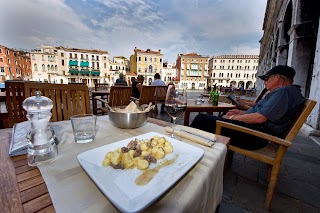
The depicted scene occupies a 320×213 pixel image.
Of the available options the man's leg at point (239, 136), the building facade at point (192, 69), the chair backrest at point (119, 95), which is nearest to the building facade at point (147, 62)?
the building facade at point (192, 69)

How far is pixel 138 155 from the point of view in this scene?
59 cm

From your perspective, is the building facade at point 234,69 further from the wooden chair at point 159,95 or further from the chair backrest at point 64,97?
the chair backrest at point 64,97

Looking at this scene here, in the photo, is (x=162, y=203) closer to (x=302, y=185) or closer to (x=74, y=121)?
(x=74, y=121)

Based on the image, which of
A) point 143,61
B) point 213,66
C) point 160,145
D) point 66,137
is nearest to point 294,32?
point 160,145

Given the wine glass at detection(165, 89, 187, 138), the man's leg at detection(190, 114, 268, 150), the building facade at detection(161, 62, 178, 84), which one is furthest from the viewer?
the building facade at detection(161, 62, 178, 84)

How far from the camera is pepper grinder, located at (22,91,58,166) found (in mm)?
585

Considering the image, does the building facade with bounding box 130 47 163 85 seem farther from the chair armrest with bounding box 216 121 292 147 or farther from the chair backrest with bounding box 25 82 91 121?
the chair armrest with bounding box 216 121 292 147

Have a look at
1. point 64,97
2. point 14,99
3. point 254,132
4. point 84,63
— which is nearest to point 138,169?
point 254,132

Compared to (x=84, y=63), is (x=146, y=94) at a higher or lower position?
lower

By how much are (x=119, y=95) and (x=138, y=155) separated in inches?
115

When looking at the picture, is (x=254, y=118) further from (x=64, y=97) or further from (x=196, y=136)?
(x=64, y=97)

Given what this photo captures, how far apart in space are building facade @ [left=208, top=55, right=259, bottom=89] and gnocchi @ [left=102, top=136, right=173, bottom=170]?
5055cm

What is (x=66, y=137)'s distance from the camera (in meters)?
0.82

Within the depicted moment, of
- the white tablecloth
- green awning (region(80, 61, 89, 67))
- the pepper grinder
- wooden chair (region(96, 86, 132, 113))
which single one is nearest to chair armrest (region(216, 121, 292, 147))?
the white tablecloth
